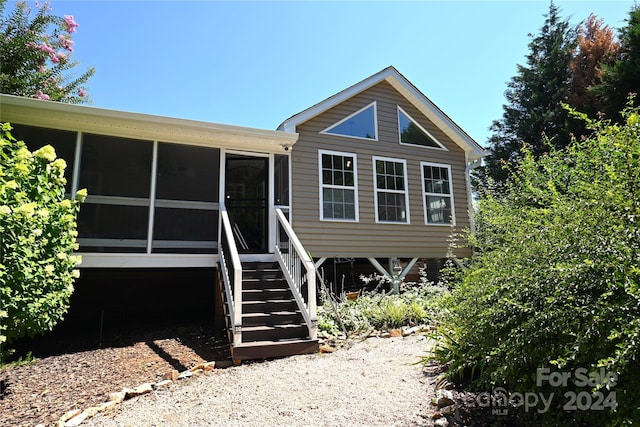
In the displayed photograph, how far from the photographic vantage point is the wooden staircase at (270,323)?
4.75 meters

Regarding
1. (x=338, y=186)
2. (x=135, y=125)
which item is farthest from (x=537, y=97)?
(x=135, y=125)

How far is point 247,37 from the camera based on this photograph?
29.2 feet

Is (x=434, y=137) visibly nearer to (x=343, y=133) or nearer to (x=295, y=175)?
(x=343, y=133)

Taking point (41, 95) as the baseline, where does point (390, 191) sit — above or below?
below

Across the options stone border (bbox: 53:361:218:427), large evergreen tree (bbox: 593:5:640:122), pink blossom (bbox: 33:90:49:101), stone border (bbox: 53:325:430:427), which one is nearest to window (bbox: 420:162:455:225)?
stone border (bbox: 53:325:430:427)

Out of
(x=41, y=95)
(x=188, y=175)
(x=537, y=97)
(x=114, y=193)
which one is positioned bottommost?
(x=114, y=193)

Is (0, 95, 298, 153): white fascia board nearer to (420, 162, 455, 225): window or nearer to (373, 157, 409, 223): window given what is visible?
(373, 157, 409, 223): window

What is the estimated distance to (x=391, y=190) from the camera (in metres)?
9.35

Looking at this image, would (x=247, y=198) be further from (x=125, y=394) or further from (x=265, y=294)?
(x=125, y=394)

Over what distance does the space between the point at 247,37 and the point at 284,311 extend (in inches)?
263

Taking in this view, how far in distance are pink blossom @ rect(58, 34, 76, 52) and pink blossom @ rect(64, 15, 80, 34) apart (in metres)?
0.30

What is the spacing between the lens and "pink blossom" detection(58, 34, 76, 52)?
39.3 feet

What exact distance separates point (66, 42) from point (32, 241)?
1157 centimetres

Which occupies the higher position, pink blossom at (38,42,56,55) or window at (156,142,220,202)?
pink blossom at (38,42,56,55)
